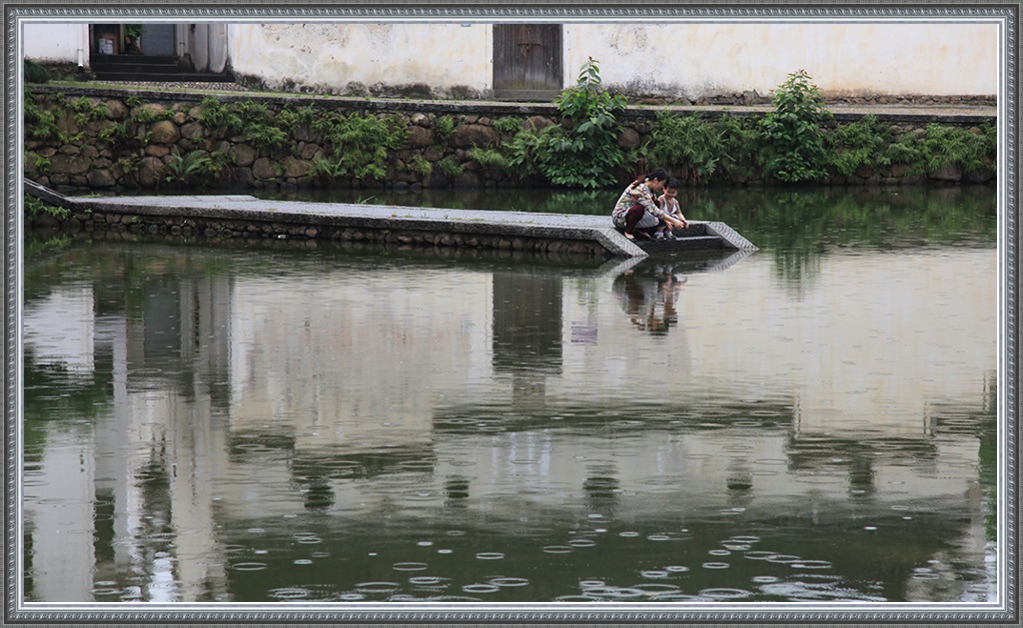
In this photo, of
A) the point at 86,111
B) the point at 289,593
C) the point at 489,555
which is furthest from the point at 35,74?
the point at 289,593

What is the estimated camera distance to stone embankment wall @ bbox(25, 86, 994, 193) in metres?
20.8

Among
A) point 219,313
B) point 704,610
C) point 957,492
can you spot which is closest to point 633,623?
point 704,610

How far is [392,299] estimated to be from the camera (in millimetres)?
11766

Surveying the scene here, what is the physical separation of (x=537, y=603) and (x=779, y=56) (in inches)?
872

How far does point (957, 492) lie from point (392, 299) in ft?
20.3

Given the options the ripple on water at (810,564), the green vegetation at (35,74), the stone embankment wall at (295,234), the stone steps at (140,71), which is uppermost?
the stone steps at (140,71)

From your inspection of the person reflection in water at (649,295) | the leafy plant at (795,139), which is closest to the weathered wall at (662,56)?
the leafy plant at (795,139)

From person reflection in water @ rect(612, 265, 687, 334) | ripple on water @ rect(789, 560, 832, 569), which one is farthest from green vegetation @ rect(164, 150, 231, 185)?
ripple on water @ rect(789, 560, 832, 569)

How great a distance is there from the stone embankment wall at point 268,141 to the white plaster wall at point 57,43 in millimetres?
2395

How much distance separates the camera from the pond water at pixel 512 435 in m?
5.46

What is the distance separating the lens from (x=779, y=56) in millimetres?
25875

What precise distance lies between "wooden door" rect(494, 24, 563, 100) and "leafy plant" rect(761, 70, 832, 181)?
170 inches

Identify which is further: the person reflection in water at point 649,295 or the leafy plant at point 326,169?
the leafy plant at point 326,169

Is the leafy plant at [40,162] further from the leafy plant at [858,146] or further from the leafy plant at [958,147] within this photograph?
the leafy plant at [958,147]
